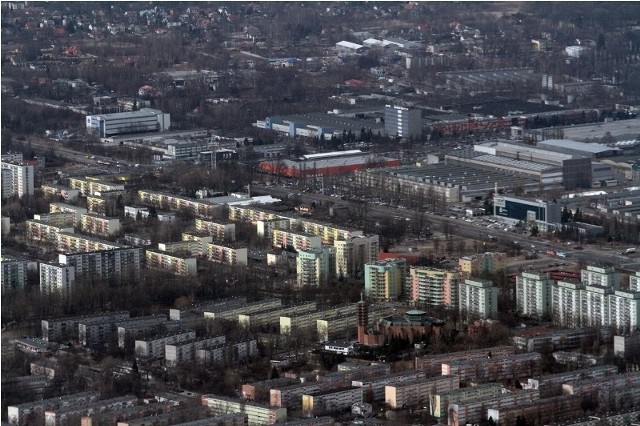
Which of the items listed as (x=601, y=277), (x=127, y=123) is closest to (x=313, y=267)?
(x=601, y=277)

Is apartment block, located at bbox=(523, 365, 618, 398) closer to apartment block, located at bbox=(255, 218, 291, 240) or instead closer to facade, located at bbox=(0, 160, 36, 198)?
apartment block, located at bbox=(255, 218, 291, 240)

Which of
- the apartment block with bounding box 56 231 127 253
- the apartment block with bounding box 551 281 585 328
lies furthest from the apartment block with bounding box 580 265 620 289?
the apartment block with bounding box 56 231 127 253

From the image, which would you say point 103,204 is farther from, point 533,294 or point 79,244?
point 533,294

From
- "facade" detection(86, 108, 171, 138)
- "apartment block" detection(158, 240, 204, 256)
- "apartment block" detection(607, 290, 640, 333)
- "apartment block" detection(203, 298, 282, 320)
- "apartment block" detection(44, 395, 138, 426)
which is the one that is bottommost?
"facade" detection(86, 108, 171, 138)

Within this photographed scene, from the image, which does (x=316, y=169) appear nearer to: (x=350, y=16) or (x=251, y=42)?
(x=251, y=42)

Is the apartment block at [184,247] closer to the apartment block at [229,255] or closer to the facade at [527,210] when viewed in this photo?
the apartment block at [229,255]
